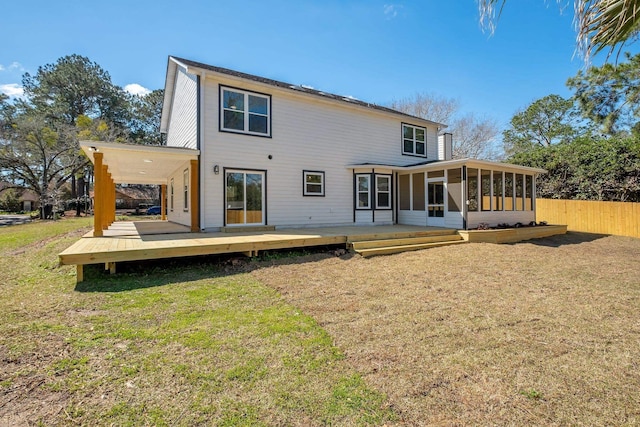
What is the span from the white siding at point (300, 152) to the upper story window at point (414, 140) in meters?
0.62

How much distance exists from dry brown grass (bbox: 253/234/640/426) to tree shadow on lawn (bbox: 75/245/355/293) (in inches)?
18.5

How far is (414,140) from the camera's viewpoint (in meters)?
14.6

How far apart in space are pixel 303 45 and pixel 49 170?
28.1 m

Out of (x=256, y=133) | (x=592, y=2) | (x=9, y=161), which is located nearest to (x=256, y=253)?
(x=256, y=133)

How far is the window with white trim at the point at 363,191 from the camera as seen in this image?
12.6m

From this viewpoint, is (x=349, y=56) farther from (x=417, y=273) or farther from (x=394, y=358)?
(x=394, y=358)

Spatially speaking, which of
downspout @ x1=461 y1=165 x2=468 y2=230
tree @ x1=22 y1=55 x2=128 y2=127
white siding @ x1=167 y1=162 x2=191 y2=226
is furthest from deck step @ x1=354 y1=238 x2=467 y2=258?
tree @ x1=22 y1=55 x2=128 y2=127

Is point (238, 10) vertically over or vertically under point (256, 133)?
over

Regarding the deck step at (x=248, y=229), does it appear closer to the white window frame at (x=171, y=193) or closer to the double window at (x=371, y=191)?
the double window at (x=371, y=191)

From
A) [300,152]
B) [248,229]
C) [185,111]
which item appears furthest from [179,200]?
[300,152]

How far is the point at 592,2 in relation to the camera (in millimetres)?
2576

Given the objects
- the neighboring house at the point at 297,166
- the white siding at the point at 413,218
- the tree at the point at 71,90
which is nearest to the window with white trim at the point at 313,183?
the neighboring house at the point at 297,166

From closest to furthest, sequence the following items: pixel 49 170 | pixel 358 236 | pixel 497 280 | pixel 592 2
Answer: pixel 592 2 → pixel 497 280 → pixel 358 236 → pixel 49 170

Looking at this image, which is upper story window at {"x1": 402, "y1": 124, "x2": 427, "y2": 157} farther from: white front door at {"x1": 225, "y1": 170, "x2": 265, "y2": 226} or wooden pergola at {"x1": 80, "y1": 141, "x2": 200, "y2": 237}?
wooden pergola at {"x1": 80, "y1": 141, "x2": 200, "y2": 237}
